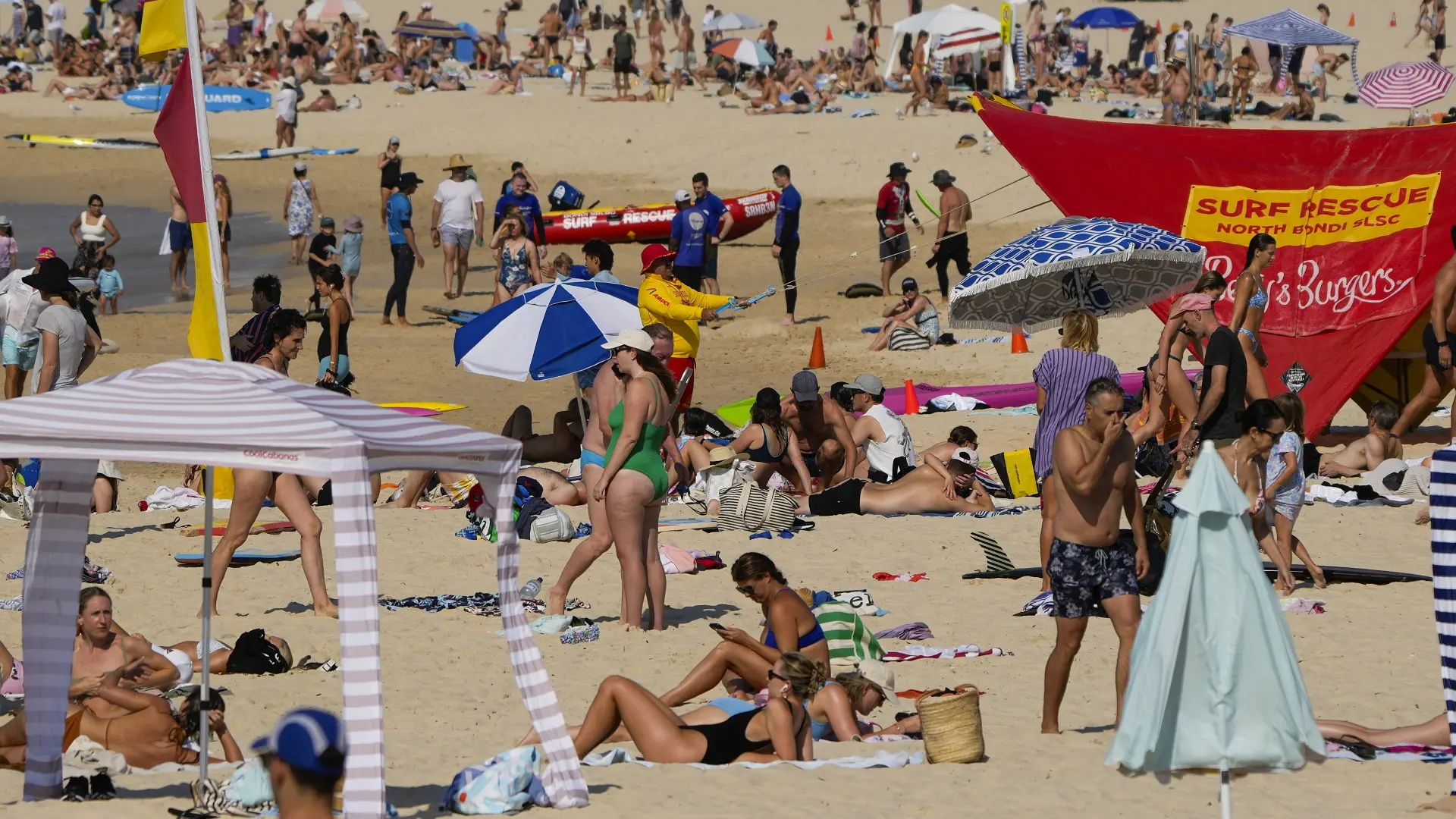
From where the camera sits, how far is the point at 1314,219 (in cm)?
1340

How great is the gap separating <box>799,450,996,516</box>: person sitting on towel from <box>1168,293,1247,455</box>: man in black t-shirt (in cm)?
186

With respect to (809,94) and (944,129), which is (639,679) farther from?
(809,94)

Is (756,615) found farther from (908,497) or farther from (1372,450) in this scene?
(1372,450)

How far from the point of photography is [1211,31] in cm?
3228

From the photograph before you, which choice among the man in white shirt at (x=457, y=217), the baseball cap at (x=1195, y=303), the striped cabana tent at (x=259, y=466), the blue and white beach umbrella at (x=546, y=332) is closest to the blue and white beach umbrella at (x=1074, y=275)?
the baseball cap at (x=1195, y=303)

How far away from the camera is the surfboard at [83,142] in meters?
30.6

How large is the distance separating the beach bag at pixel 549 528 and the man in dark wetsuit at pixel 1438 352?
5205 millimetres

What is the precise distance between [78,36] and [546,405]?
2890 cm

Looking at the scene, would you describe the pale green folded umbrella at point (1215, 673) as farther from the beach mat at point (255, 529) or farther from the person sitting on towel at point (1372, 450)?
the person sitting on towel at point (1372, 450)

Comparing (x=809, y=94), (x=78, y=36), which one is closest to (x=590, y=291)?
(x=809, y=94)

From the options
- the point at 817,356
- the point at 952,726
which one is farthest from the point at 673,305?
the point at 952,726

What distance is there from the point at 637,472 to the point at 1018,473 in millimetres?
4390

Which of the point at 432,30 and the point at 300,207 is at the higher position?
the point at 432,30

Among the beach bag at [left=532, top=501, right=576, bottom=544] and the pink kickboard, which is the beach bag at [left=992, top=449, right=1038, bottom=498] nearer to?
the pink kickboard
